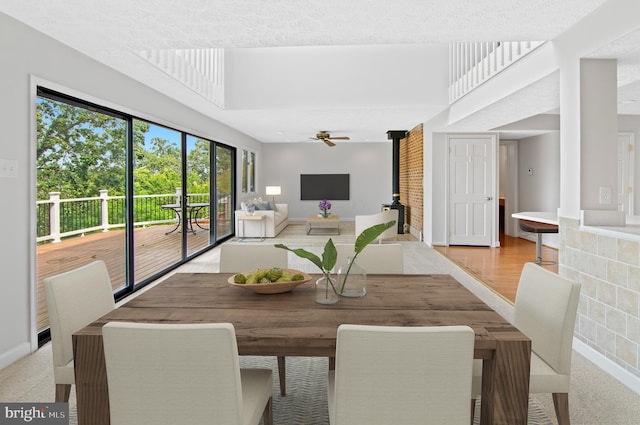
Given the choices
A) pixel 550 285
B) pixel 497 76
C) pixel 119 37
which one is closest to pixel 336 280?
pixel 550 285

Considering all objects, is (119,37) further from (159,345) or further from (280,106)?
(280,106)

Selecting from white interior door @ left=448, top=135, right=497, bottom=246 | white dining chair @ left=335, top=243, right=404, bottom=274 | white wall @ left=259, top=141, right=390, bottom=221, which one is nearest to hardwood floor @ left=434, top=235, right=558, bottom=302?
white interior door @ left=448, top=135, right=497, bottom=246

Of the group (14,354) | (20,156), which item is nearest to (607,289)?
(14,354)

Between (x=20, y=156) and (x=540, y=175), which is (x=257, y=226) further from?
(x=20, y=156)

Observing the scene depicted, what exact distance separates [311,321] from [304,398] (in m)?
1.03

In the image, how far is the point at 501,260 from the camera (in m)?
6.46

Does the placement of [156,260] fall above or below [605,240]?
below

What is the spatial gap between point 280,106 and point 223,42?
3019mm

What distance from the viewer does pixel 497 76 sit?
451cm

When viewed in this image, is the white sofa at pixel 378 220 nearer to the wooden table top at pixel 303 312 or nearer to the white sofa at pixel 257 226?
the white sofa at pixel 257 226

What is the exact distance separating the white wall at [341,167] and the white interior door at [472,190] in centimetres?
475

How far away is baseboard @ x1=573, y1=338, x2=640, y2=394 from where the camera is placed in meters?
2.46

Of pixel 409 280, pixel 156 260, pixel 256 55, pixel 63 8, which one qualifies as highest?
pixel 256 55

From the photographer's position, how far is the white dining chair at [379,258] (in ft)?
8.54
